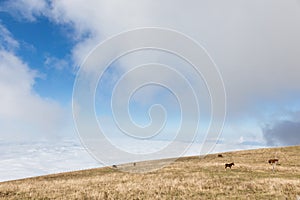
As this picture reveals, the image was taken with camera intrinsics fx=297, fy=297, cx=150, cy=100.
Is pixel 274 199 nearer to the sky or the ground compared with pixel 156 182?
nearer to the ground

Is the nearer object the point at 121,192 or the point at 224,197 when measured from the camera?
the point at 224,197

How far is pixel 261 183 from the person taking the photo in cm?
2372

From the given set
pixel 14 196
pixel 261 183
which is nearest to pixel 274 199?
pixel 261 183

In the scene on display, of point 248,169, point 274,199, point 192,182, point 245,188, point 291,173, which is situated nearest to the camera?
point 274,199

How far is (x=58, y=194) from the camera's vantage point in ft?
75.7

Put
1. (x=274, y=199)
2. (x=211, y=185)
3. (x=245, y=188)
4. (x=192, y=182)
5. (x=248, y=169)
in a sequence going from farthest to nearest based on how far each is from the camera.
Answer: (x=248, y=169) → (x=192, y=182) → (x=211, y=185) → (x=245, y=188) → (x=274, y=199)

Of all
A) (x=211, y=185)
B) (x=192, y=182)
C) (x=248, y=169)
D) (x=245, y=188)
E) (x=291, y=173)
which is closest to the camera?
(x=245, y=188)

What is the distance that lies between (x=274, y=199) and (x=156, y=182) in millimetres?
10738

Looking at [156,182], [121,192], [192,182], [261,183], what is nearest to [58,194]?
[121,192]

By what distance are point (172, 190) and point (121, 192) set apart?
3831 mm

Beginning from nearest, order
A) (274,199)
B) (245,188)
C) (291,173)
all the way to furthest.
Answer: (274,199)
(245,188)
(291,173)

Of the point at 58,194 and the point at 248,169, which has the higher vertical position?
the point at 248,169

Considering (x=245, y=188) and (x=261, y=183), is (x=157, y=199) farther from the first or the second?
(x=261, y=183)

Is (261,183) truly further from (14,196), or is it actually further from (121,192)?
(14,196)
